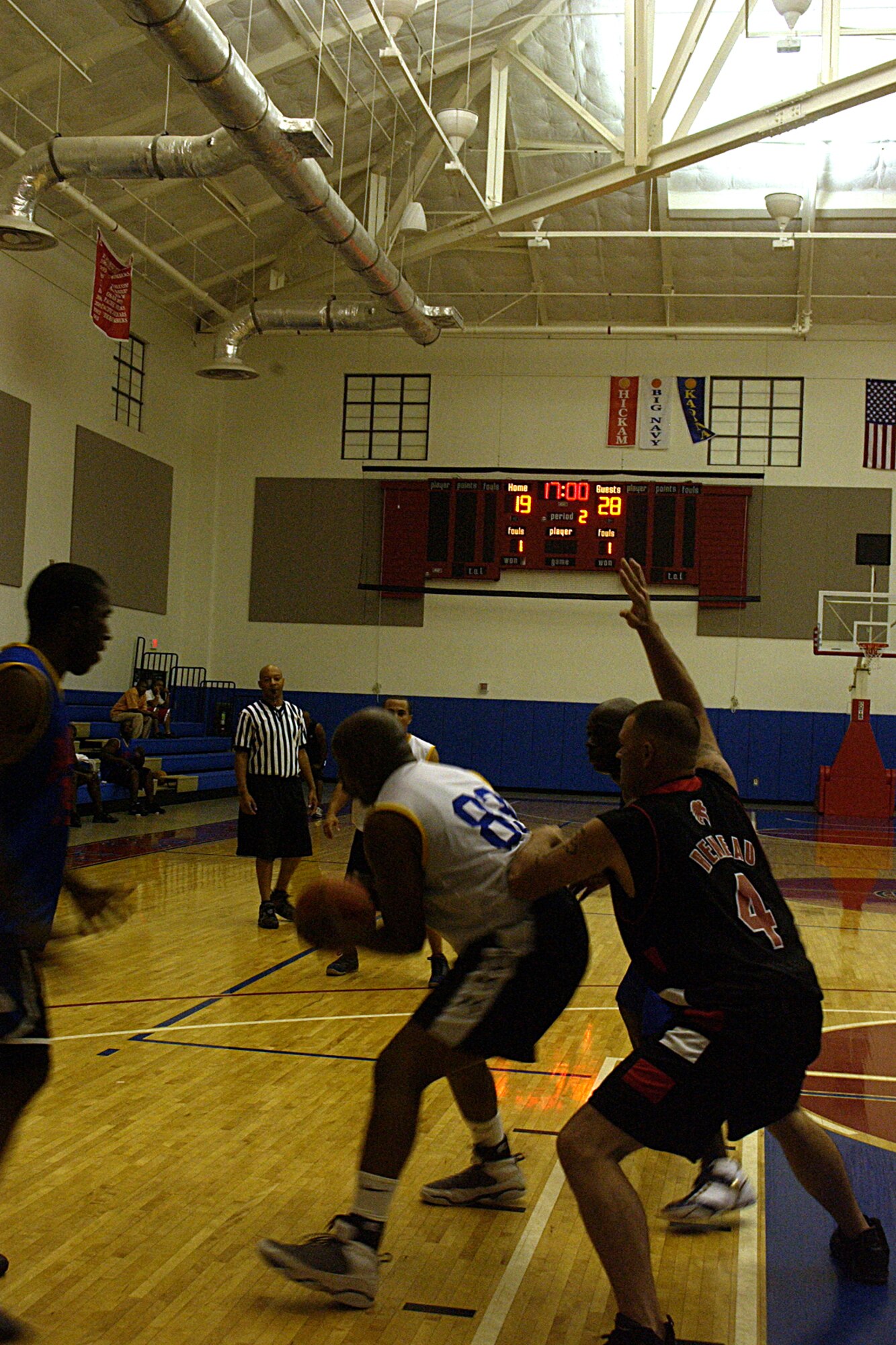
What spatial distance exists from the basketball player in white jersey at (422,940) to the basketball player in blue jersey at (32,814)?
0.67m

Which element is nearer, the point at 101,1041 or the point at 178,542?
the point at 101,1041

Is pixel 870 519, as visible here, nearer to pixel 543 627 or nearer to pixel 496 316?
pixel 543 627

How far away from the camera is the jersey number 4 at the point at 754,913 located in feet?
9.43

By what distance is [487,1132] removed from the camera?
3758mm

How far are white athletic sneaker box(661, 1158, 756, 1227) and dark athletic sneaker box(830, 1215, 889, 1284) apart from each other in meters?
→ 0.44

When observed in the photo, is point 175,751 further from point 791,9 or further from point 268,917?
point 791,9

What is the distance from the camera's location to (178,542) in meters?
22.1

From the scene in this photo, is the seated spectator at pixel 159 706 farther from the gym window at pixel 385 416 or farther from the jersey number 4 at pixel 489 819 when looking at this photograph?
the jersey number 4 at pixel 489 819

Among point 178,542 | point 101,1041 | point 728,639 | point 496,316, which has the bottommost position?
point 101,1041

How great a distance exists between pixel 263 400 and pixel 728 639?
30.6 ft

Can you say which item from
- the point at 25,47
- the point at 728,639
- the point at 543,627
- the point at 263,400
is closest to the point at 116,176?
the point at 25,47

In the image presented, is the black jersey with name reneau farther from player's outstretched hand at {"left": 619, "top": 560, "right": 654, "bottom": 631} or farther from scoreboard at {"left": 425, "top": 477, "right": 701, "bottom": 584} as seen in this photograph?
scoreboard at {"left": 425, "top": 477, "right": 701, "bottom": 584}

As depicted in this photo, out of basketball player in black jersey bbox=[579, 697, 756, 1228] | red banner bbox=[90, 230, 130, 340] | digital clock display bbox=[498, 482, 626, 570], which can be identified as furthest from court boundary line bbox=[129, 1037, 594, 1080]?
digital clock display bbox=[498, 482, 626, 570]

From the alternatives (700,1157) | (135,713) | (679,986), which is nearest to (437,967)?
(700,1157)
